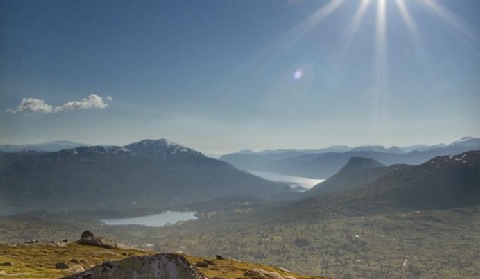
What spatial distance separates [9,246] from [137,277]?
8632 centimetres

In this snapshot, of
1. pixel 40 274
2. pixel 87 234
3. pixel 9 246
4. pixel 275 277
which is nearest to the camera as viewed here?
pixel 40 274

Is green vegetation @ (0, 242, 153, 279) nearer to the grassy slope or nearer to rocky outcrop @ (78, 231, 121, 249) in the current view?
the grassy slope

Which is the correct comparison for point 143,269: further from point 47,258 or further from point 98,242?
point 98,242

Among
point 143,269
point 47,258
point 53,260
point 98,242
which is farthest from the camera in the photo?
point 98,242

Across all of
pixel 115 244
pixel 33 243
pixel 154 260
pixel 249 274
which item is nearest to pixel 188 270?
pixel 154 260

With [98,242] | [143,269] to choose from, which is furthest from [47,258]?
[143,269]

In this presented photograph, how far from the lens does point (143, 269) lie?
28.7 m

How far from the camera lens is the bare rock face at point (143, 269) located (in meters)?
28.3

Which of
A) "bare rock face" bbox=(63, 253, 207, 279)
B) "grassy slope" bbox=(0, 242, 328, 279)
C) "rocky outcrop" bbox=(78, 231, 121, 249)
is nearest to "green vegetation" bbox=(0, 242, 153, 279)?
"grassy slope" bbox=(0, 242, 328, 279)

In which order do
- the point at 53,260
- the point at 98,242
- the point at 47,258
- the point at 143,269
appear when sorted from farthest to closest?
the point at 98,242, the point at 47,258, the point at 53,260, the point at 143,269

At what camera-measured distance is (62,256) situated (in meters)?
84.8

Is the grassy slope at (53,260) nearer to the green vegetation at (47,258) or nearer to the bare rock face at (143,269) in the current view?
the green vegetation at (47,258)

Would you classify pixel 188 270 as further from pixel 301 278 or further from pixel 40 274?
pixel 301 278

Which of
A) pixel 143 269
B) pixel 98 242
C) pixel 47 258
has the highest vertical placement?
pixel 143 269
